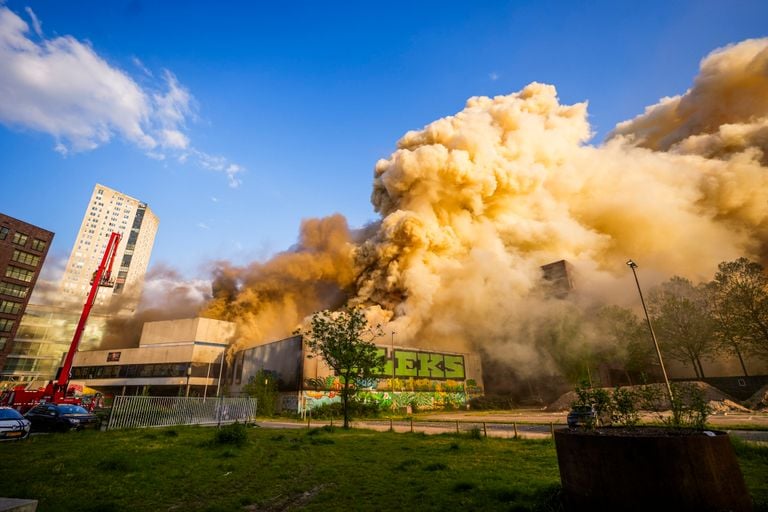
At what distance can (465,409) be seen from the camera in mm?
56000

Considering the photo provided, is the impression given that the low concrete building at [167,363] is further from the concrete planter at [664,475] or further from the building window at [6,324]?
the concrete planter at [664,475]

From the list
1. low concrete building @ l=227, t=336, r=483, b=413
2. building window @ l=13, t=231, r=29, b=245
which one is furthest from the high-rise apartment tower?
low concrete building @ l=227, t=336, r=483, b=413

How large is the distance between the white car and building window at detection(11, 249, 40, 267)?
67455 mm

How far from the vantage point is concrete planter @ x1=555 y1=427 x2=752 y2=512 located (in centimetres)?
510

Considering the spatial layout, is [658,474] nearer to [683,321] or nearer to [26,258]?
[683,321]

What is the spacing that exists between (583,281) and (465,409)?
27734mm

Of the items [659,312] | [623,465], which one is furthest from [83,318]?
[659,312]

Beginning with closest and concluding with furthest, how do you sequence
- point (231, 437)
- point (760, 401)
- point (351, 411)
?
point (231, 437) < point (760, 401) < point (351, 411)

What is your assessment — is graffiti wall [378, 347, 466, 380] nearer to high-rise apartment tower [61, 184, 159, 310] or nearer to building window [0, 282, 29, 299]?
building window [0, 282, 29, 299]

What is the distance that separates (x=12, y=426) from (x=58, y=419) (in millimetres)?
4490

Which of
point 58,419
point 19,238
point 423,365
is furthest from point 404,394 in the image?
point 19,238

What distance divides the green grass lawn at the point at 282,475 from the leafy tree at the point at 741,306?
41066 mm

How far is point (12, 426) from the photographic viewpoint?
15477 mm

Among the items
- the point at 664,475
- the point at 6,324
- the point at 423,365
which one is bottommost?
the point at 664,475
